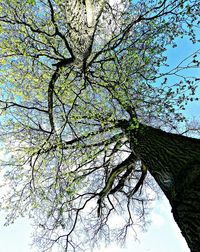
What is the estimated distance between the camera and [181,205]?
11.0 feet

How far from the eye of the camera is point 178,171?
393cm

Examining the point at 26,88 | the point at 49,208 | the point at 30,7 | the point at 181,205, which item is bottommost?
the point at 181,205

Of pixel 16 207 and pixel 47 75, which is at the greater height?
pixel 47 75

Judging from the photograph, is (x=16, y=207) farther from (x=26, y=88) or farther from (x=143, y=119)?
(x=143, y=119)

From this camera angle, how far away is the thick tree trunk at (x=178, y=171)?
3.12 metres

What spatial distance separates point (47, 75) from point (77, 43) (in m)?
2.02

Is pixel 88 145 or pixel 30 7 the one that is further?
pixel 88 145

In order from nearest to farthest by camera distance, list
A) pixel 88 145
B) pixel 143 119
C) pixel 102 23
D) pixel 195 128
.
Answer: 1. pixel 102 23
2. pixel 143 119
3. pixel 88 145
4. pixel 195 128

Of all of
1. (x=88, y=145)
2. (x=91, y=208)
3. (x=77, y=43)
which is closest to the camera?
(x=77, y=43)

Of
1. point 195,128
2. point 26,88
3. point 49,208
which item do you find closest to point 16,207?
point 49,208

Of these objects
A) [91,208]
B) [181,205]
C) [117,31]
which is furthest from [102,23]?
[91,208]

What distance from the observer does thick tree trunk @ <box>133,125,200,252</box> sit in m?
3.12

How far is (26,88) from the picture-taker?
6398 mm

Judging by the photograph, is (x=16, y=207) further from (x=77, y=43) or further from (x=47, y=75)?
(x=77, y=43)
